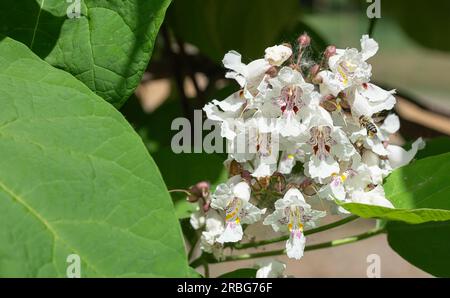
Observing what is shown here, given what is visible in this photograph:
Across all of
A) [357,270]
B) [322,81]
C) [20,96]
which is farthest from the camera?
[357,270]

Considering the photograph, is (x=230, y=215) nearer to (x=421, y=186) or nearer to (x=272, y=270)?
(x=272, y=270)

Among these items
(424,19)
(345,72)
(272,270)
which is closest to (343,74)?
(345,72)

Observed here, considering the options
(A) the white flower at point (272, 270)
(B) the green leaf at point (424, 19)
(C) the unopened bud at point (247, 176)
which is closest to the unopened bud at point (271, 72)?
(C) the unopened bud at point (247, 176)

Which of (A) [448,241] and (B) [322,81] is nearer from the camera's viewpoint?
(B) [322,81]

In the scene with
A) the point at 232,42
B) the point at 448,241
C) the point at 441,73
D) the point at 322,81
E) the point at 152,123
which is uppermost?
the point at 441,73

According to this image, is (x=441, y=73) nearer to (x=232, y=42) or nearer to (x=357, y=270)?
(x=357, y=270)

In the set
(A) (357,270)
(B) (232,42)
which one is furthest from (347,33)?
(B) (232,42)

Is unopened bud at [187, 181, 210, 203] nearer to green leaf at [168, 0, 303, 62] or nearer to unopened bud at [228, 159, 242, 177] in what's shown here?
unopened bud at [228, 159, 242, 177]
